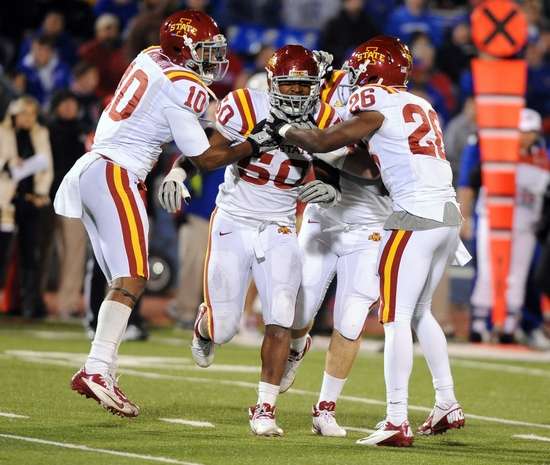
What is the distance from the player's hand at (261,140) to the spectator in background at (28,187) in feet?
18.6

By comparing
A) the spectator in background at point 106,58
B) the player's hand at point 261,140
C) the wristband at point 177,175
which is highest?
the spectator in background at point 106,58

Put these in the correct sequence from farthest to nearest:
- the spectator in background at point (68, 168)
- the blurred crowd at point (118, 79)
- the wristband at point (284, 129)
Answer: the spectator in background at point (68, 168) → the blurred crowd at point (118, 79) → the wristband at point (284, 129)

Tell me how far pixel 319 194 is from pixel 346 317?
645 mm

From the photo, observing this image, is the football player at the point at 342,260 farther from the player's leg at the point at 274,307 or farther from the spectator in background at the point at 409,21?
the spectator in background at the point at 409,21

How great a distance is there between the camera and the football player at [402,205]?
6.38m


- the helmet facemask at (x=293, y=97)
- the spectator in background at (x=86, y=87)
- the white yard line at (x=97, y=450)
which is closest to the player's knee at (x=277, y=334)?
the helmet facemask at (x=293, y=97)

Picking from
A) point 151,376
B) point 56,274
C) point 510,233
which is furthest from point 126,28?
point 151,376

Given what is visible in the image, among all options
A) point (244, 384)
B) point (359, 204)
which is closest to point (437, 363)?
point (359, 204)

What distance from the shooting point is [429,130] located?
6.61 meters

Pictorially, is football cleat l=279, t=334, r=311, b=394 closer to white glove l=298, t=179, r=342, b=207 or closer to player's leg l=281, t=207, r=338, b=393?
player's leg l=281, t=207, r=338, b=393

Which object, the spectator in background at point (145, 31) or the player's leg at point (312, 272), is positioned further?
the spectator in background at point (145, 31)

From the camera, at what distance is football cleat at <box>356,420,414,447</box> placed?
6316 millimetres

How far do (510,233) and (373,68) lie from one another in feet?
16.1

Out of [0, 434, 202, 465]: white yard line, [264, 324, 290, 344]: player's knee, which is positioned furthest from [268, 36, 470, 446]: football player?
[0, 434, 202, 465]: white yard line
